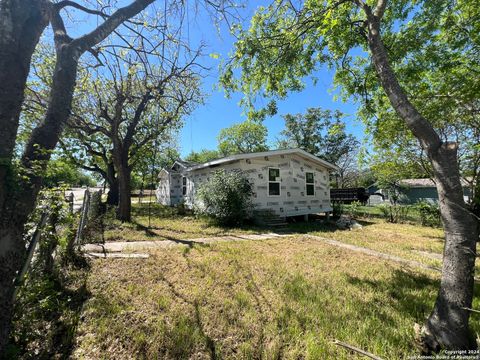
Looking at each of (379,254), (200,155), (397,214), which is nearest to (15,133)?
(379,254)

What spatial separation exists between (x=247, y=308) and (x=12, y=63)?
362 centimetres

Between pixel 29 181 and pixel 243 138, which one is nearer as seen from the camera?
pixel 29 181

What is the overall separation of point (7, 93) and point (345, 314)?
4320 millimetres

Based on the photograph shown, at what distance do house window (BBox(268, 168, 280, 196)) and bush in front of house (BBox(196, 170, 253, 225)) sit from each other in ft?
4.30

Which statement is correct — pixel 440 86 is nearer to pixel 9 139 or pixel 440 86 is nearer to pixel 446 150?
pixel 446 150

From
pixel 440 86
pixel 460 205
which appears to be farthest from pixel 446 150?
pixel 440 86

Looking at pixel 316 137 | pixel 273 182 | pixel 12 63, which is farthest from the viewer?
pixel 316 137

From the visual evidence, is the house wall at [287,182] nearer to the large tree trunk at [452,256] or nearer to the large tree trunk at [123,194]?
the large tree trunk at [123,194]

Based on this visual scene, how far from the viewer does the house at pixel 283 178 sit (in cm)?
1060

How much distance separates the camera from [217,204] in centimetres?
941

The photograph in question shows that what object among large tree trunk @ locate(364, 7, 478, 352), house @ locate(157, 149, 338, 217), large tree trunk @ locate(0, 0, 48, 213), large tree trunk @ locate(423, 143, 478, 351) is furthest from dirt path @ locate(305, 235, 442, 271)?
large tree trunk @ locate(0, 0, 48, 213)

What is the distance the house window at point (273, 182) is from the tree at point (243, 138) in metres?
20.5

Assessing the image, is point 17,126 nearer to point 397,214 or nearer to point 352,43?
point 352,43

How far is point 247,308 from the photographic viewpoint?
120 inches
